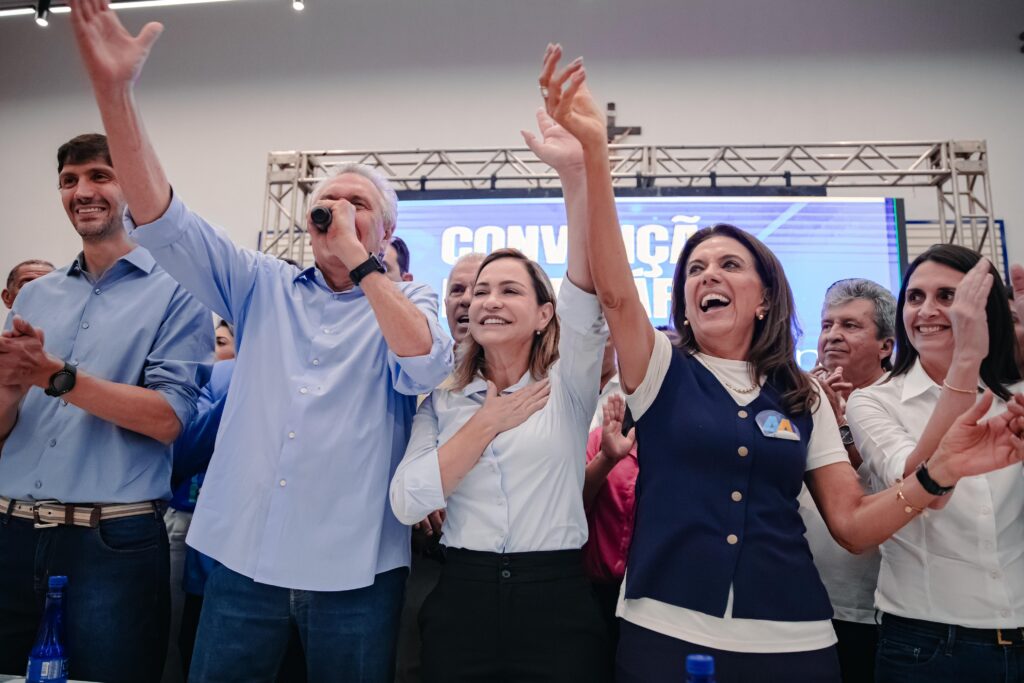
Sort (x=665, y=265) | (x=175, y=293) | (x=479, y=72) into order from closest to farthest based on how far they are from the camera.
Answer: (x=175, y=293) < (x=665, y=265) < (x=479, y=72)

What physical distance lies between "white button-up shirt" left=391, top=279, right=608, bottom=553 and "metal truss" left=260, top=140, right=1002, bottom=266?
3.59m

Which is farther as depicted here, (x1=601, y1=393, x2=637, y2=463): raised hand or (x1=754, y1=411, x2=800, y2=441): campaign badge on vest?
(x1=601, y1=393, x2=637, y2=463): raised hand

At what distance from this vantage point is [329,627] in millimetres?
1546

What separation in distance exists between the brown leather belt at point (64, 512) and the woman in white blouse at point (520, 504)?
730 mm

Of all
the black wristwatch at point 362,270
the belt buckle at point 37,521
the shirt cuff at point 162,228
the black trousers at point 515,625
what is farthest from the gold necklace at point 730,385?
the belt buckle at point 37,521

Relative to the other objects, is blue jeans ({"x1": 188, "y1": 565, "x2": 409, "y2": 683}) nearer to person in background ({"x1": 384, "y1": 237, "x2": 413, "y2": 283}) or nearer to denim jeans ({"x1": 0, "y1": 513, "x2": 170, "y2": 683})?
denim jeans ({"x1": 0, "y1": 513, "x2": 170, "y2": 683})

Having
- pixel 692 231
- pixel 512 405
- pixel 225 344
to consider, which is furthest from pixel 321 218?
pixel 692 231

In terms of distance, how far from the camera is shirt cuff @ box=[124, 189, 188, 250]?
1.56m

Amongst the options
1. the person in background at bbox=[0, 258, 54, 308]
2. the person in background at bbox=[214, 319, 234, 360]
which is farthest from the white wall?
the person in background at bbox=[0, 258, 54, 308]

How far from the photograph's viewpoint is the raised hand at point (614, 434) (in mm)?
1804

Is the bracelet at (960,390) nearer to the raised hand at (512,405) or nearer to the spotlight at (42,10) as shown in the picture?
the raised hand at (512,405)

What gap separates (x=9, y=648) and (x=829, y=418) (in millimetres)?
1935

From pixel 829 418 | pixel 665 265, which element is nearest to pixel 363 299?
pixel 829 418

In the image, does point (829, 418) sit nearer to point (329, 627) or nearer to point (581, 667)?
point (581, 667)
